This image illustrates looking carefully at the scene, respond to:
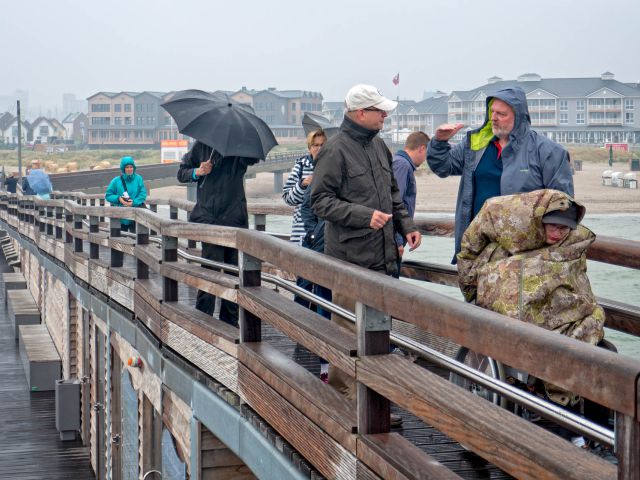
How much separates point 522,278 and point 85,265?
856 cm

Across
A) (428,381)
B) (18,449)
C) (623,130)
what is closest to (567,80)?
(623,130)

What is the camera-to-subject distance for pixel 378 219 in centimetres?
504

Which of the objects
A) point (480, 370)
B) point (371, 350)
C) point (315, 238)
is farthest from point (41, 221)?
point (371, 350)

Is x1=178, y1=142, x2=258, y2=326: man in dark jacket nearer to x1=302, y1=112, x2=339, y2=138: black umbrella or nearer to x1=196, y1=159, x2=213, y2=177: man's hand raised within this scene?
x1=196, y1=159, x2=213, y2=177: man's hand raised

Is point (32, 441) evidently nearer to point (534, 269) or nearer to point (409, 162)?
point (409, 162)

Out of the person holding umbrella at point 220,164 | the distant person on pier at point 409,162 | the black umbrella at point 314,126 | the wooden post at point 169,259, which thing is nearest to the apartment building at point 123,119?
the black umbrella at point 314,126

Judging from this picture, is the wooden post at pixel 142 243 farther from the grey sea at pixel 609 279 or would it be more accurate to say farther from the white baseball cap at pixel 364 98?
the grey sea at pixel 609 279

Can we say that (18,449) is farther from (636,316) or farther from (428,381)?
(428,381)

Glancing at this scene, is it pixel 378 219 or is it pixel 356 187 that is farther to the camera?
pixel 356 187

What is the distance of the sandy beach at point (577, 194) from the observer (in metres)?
62.8

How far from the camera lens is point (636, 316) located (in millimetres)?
5008

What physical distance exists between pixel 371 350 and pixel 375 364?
0.12m

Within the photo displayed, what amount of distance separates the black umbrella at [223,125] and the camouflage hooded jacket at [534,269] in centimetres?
333

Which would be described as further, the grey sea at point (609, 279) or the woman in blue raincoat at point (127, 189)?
the grey sea at point (609, 279)
